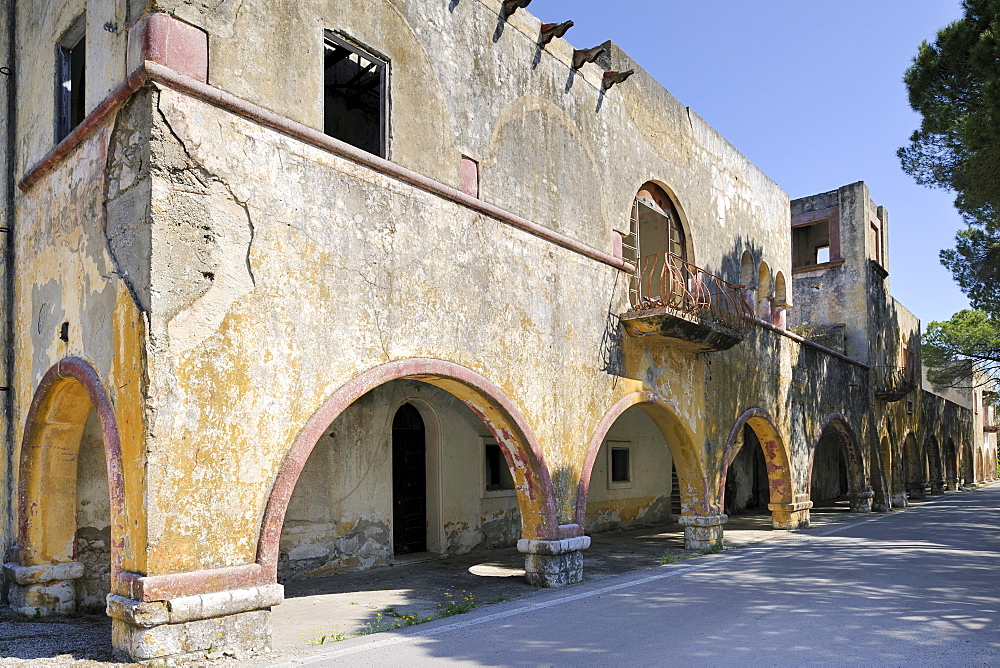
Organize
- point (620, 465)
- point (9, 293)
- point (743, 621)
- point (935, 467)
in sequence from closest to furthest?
point (743, 621) < point (9, 293) < point (620, 465) < point (935, 467)

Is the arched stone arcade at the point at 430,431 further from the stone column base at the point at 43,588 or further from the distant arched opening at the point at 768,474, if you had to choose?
the distant arched opening at the point at 768,474

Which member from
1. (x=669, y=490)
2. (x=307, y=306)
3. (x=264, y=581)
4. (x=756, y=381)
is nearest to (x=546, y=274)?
(x=307, y=306)

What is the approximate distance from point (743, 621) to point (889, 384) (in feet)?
Answer: 57.4

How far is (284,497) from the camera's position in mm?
6406

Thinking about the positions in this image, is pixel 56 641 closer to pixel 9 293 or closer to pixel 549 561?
pixel 9 293

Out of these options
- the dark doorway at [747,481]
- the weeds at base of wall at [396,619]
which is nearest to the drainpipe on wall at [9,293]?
the weeds at base of wall at [396,619]

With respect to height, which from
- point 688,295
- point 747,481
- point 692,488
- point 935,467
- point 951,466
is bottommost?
point 951,466

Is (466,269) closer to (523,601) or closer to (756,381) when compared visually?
(523,601)

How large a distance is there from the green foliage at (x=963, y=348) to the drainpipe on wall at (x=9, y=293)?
946 inches

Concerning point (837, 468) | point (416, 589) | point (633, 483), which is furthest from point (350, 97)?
point (837, 468)

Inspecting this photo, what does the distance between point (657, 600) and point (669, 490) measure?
962cm

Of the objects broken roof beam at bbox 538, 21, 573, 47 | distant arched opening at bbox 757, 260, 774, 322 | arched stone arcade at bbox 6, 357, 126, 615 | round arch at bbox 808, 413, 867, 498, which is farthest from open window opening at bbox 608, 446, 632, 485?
arched stone arcade at bbox 6, 357, 126, 615

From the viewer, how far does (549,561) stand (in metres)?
9.24

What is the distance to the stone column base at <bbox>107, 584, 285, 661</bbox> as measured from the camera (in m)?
5.57
